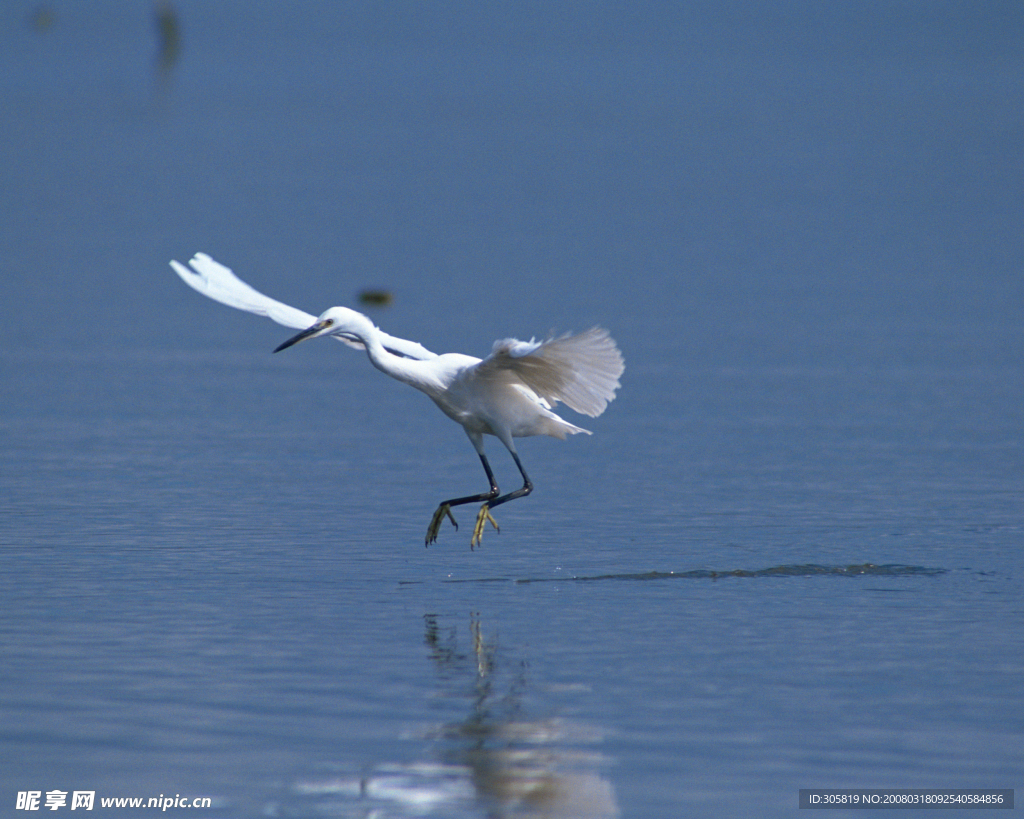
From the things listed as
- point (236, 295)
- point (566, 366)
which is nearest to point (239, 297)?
point (236, 295)

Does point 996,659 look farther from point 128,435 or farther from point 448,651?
point 128,435

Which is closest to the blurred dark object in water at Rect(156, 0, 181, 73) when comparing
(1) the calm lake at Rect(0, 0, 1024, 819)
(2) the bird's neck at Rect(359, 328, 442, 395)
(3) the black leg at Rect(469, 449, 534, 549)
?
(1) the calm lake at Rect(0, 0, 1024, 819)

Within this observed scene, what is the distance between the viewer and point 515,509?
566 inches

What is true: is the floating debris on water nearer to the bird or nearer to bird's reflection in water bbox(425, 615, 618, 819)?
the bird

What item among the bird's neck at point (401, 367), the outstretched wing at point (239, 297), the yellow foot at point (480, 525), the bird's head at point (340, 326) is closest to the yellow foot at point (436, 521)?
the yellow foot at point (480, 525)

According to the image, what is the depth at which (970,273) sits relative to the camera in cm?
2758

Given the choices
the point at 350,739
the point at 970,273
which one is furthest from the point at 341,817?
the point at 970,273

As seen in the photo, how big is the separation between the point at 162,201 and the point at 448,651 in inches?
1093

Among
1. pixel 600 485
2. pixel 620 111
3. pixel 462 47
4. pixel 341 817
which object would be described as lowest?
pixel 341 817

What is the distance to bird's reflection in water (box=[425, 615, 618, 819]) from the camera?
26.2 feet

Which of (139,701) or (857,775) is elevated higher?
(139,701)

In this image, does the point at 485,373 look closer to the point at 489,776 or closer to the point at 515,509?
the point at 515,509

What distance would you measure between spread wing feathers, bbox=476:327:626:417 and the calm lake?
103 centimetres

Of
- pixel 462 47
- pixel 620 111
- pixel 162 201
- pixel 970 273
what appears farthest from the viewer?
pixel 462 47
